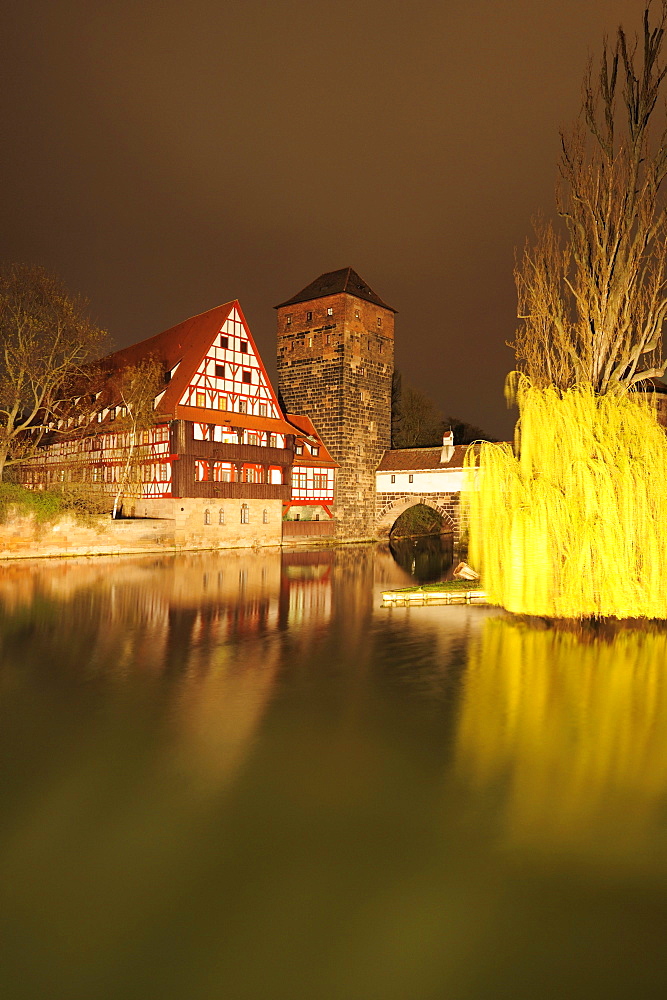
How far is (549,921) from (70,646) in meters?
9.16

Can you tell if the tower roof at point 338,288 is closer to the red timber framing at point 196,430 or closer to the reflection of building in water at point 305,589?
the red timber framing at point 196,430

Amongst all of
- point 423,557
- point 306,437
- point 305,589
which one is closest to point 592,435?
point 305,589

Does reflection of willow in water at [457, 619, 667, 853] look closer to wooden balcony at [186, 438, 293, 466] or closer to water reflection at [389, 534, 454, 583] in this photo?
water reflection at [389, 534, 454, 583]

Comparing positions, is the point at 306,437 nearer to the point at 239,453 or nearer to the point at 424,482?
→ the point at 239,453

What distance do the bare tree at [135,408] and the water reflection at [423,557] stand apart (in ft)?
42.3

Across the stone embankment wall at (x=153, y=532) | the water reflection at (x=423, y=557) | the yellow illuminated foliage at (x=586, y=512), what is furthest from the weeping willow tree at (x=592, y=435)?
the stone embankment wall at (x=153, y=532)

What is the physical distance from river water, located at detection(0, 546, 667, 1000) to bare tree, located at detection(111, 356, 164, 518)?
59.3 feet

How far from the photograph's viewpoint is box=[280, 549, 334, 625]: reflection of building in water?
14.5 meters

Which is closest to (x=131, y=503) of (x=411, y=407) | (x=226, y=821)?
(x=226, y=821)

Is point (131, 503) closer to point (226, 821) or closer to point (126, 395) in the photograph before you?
point (126, 395)

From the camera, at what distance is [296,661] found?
34.3 ft

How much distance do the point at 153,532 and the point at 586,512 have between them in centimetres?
1943

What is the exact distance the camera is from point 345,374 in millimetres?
37750

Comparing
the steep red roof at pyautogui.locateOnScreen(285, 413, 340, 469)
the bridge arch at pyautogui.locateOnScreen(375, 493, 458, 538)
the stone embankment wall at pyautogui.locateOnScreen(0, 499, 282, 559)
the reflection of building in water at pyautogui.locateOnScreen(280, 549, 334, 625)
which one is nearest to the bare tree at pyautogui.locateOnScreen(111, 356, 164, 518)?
the stone embankment wall at pyautogui.locateOnScreen(0, 499, 282, 559)
